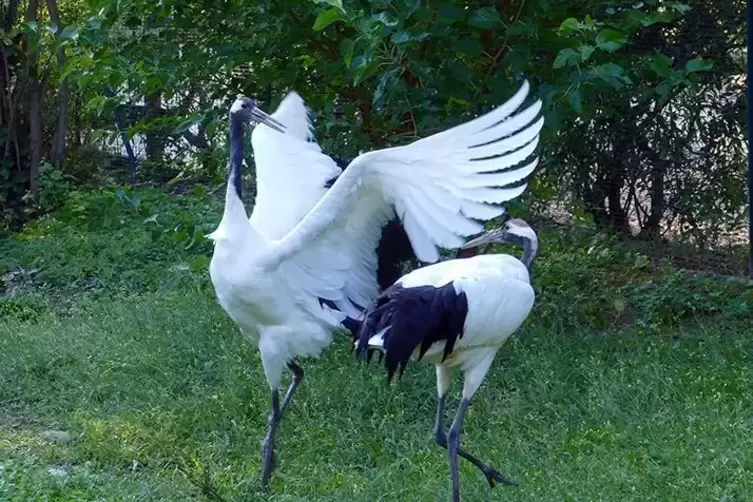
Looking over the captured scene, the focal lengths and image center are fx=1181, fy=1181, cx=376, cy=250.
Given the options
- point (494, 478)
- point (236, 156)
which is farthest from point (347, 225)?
point (494, 478)

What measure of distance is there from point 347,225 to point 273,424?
37.5 inches

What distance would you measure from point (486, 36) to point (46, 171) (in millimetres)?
5835

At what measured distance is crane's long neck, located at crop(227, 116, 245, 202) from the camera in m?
5.14

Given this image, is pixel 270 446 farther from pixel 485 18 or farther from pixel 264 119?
pixel 485 18

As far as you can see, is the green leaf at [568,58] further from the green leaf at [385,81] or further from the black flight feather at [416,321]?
the black flight feather at [416,321]

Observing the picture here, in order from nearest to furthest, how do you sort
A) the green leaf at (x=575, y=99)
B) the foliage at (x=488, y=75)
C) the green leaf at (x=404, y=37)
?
the green leaf at (x=404, y=37), the green leaf at (x=575, y=99), the foliage at (x=488, y=75)

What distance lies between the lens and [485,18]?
538 centimetres

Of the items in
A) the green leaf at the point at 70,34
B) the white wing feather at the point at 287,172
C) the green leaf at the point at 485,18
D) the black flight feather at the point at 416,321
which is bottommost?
the black flight feather at the point at 416,321

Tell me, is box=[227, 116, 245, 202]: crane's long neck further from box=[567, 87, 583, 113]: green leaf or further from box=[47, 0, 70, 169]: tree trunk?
box=[47, 0, 70, 169]: tree trunk

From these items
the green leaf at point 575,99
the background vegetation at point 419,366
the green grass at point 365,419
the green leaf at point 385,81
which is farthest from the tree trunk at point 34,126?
the green leaf at point 575,99

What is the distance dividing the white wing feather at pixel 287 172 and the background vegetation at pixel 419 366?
0.39m

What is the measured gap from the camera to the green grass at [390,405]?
4758 millimetres

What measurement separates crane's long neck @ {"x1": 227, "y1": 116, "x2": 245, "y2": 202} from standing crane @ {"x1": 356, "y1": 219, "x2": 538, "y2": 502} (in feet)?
2.91

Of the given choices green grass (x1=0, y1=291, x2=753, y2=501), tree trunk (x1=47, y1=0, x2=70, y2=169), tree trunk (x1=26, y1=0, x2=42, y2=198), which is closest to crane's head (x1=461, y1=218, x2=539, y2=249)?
green grass (x1=0, y1=291, x2=753, y2=501)
